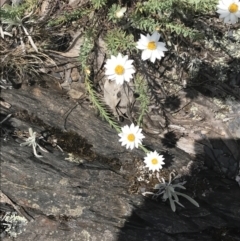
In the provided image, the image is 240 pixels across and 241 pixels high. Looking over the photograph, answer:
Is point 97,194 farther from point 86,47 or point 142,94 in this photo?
point 86,47

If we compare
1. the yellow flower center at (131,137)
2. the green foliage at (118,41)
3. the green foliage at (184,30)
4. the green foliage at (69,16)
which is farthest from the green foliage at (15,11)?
the yellow flower center at (131,137)

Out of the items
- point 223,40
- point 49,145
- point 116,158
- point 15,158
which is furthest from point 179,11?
point 15,158

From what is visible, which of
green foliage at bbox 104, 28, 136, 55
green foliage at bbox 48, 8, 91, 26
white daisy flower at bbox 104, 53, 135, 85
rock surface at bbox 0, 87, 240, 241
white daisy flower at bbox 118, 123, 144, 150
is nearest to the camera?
rock surface at bbox 0, 87, 240, 241

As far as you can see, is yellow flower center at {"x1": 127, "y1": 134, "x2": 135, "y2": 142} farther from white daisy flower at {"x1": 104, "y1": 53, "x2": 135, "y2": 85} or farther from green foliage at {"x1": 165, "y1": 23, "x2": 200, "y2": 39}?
green foliage at {"x1": 165, "y1": 23, "x2": 200, "y2": 39}

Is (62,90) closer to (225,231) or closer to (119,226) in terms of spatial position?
(119,226)

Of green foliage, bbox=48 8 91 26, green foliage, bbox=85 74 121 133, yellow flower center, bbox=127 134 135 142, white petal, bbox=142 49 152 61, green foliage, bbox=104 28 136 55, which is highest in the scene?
green foliage, bbox=48 8 91 26

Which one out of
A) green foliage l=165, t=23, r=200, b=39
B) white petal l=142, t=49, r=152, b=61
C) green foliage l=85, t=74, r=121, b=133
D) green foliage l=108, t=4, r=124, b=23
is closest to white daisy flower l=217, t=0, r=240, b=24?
green foliage l=165, t=23, r=200, b=39

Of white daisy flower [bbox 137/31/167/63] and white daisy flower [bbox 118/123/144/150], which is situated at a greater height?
white daisy flower [bbox 137/31/167/63]
